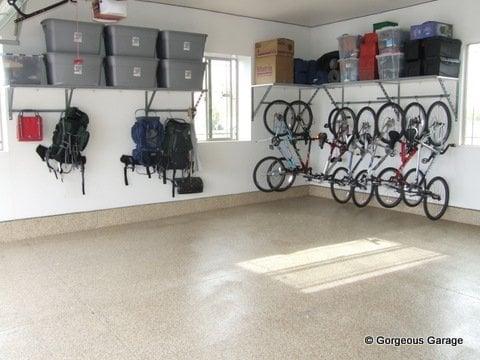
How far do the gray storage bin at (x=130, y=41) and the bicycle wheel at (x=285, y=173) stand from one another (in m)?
2.64

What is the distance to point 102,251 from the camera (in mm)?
4781

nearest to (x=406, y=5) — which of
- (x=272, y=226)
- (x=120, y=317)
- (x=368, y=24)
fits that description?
(x=368, y=24)

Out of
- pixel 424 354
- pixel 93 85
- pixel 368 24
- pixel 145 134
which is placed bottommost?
pixel 424 354

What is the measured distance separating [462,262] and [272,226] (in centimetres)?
217

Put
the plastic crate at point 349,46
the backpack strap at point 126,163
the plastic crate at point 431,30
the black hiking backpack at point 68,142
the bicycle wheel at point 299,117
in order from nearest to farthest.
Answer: the black hiking backpack at point 68,142 → the plastic crate at point 431,30 → the backpack strap at point 126,163 → the plastic crate at point 349,46 → the bicycle wheel at point 299,117

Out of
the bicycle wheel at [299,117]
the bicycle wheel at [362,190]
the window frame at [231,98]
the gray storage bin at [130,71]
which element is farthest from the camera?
the bicycle wheel at [299,117]

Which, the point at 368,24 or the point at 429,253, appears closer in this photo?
the point at 429,253

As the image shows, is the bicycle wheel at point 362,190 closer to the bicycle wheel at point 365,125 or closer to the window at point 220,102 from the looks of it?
the bicycle wheel at point 365,125

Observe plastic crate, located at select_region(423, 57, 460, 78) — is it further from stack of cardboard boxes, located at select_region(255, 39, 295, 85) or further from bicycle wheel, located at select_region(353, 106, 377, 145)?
stack of cardboard boxes, located at select_region(255, 39, 295, 85)

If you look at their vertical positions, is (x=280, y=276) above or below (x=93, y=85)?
below

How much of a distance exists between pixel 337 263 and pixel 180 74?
2.97 m

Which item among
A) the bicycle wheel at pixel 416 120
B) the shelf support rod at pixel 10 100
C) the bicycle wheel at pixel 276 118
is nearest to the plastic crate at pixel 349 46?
the bicycle wheel at pixel 416 120

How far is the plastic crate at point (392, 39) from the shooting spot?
5949 millimetres

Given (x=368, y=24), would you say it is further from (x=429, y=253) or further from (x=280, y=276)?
(x=280, y=276)
